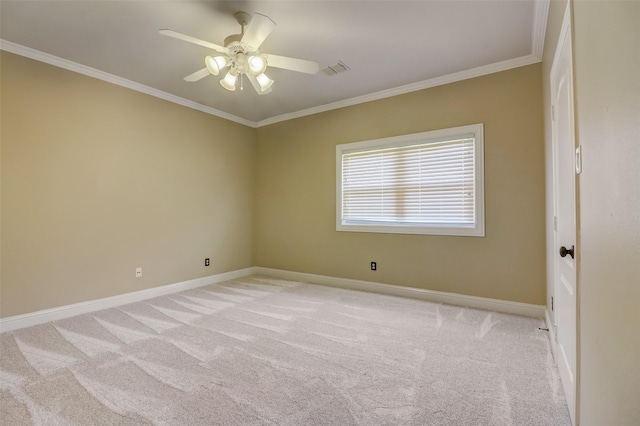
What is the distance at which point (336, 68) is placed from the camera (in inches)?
127

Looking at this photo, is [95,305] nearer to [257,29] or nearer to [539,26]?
[257,29]

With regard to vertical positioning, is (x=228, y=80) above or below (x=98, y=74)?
below

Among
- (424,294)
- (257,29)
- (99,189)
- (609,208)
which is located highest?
(257,29)

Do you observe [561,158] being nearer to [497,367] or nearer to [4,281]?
[497,367]

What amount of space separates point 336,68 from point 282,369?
9.76 feet

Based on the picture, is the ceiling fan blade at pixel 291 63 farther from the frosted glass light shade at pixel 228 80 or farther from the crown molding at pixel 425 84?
the crown molding at pixel 425 84

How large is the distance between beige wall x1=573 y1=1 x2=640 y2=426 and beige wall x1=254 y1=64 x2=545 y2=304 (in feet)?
6.31

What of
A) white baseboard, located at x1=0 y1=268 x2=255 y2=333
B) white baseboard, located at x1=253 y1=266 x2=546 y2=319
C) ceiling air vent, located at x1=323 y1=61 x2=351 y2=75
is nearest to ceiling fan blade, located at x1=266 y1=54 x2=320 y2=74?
ceiling air vent, located at x1=323 y1=61 x2=351 y2=75

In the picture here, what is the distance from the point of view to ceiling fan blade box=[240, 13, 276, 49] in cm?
198

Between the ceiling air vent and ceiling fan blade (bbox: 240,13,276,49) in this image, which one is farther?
the ceiling air vent

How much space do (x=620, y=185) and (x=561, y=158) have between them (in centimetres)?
142

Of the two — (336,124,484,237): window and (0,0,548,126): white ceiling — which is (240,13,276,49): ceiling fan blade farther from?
(336,124,484,237): window

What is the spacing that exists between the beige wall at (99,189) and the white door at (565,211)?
412 cm

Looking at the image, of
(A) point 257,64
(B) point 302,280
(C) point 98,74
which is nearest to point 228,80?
(A) point 257,64
